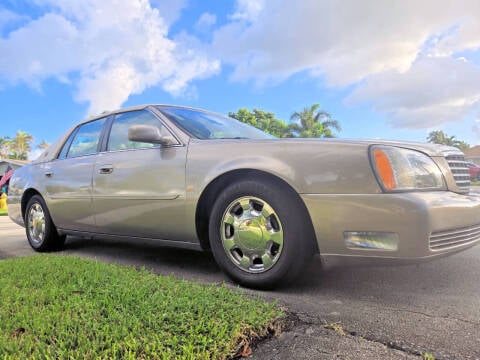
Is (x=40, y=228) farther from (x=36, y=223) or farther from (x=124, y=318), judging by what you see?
(x=124, y=318)

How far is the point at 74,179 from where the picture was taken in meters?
3.87

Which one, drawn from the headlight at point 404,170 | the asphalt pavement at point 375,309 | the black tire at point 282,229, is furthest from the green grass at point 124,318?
the headlight at point 404,170

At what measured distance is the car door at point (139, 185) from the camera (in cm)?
298

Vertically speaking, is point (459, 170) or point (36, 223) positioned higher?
point (459, 170)

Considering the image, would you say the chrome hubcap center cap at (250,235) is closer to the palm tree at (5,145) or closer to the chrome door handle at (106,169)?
the chrome door handle at (106,169)

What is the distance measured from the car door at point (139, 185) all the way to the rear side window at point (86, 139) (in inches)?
10.4

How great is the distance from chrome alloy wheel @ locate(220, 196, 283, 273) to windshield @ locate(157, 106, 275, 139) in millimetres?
806

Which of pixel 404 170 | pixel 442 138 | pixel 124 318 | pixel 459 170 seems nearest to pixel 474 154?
pixel 442 138

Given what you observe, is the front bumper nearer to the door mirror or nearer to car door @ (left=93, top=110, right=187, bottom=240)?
car door @ (left=93, top=110, right=187, bottom=240)

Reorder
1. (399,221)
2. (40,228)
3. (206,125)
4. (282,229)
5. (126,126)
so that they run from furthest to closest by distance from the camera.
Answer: (40,228) < (126,126) < (206,125) < (282,229) < (399,221)

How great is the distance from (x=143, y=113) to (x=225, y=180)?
1.29 meters

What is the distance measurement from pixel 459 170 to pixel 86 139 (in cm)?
351

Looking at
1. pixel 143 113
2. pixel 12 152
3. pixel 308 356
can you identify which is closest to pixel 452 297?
pixel 308 356

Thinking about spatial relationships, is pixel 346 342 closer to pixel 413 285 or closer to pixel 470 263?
pixel 413 285
